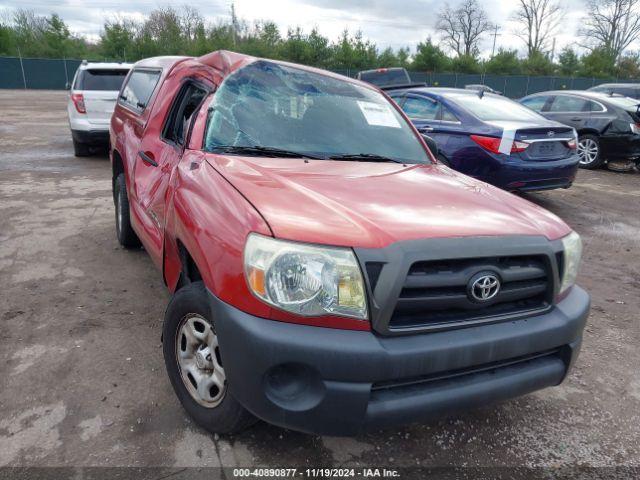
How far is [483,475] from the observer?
7.23ft

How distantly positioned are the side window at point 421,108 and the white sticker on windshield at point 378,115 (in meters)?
3.63

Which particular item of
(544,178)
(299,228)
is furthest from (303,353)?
(544,178)

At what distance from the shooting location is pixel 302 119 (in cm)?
305

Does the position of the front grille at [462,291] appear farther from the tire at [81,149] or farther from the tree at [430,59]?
the tree at [430,59]

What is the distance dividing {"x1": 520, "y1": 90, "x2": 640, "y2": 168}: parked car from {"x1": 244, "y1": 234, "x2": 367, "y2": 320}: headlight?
9.74 metres

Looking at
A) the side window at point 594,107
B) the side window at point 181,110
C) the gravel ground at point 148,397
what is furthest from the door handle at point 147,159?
the side window at point 594,107

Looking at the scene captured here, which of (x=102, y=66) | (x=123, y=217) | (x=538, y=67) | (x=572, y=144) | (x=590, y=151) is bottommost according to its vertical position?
(x=590, y=151)

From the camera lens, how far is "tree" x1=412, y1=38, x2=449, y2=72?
43.5m

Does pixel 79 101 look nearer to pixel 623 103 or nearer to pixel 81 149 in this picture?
pixel 81 149

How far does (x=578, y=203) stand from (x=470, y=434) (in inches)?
241

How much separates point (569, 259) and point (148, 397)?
2.19 metres

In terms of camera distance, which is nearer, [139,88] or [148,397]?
[148,397]

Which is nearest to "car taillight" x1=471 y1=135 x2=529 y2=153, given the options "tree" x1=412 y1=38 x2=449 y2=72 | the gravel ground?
the gravel ground

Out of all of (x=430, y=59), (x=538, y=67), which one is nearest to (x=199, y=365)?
(x=430, y=59)
